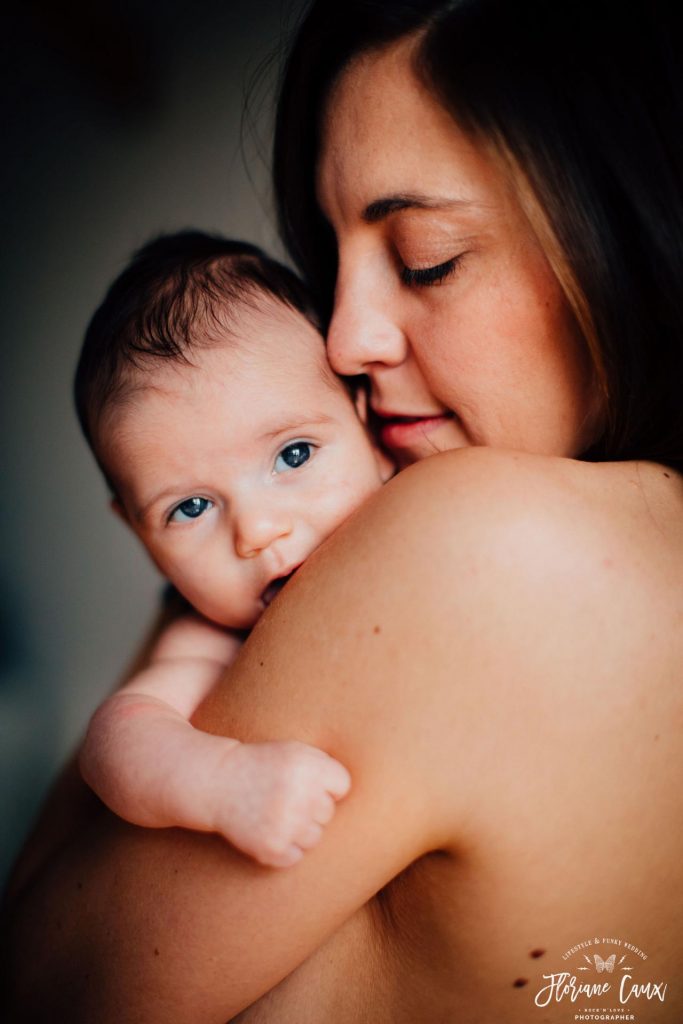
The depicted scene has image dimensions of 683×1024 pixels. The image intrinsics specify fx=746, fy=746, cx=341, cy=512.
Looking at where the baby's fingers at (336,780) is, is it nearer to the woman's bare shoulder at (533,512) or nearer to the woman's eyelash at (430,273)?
the woman's bare shoulder at (533,512)

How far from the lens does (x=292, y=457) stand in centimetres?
128

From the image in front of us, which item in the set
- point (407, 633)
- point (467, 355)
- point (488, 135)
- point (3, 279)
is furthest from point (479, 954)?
point (3, 279)

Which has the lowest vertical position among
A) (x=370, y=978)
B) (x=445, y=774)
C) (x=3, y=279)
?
(x=370, y=978)

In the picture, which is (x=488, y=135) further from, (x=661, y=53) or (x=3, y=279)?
(x=3, y=279)

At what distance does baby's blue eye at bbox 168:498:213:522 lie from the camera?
1.32 metres

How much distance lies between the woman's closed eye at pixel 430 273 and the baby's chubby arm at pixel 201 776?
2.35 feet

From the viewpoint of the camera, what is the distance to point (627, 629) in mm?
826

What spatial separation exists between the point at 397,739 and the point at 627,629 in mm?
282

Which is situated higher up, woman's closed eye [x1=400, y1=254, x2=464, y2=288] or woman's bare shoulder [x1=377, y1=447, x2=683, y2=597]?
woman's closed eye [x1=400, y1=254, x2=464, y2=288]

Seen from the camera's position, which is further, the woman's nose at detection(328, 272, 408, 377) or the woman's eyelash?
the woman's nose at detection(328, 272, 408, 377)
